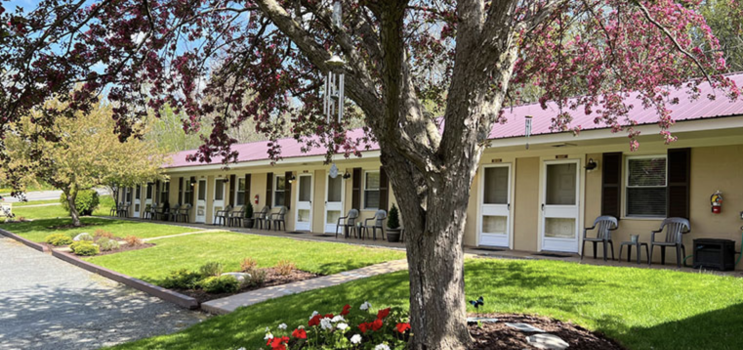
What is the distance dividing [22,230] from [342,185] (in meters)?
12.9

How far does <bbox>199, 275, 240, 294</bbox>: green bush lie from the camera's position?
25.2ft

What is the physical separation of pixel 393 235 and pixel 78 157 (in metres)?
12.2

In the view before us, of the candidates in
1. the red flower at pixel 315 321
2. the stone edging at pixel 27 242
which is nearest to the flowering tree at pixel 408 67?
the red flower at pixel 315 321

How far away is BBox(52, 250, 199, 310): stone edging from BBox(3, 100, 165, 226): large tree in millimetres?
6423

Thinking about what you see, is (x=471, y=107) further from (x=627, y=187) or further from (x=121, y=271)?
(x=121, y=271)

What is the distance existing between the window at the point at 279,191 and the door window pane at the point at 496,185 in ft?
27.3

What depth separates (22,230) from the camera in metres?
18.5

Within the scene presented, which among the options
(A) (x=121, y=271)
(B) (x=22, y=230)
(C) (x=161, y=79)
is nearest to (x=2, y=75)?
(C) (x=161, y=79)

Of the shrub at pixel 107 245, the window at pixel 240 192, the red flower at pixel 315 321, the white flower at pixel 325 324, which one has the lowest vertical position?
the shrub at pixel 107 245

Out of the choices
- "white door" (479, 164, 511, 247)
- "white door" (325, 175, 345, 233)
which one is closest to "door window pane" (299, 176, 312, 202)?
"white door" (325, 175, 345, 233)

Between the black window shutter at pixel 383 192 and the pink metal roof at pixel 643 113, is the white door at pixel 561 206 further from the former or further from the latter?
the black window shutter at pixel 383 192

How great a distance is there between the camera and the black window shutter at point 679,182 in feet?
28.8

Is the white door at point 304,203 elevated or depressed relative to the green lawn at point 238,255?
elevated

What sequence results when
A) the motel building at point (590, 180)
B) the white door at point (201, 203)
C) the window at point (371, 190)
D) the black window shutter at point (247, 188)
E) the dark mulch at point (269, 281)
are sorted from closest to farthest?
the dark mulch at point (269, 281) → the motel building at point (590, 180) → the window at point (371, 190) → the black window shutter at point (247, 188) → the white door at point (201, 203)
